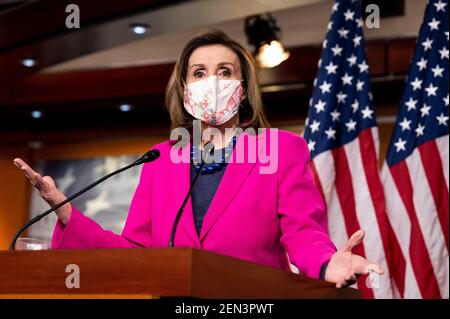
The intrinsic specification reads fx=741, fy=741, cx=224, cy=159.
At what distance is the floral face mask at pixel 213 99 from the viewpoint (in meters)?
2.28

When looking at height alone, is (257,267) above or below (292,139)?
below

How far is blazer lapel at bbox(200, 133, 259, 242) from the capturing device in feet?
6.59

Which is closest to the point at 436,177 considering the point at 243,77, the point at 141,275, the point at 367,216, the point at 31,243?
the point at 367,216

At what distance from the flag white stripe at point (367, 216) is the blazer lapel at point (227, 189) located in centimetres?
153

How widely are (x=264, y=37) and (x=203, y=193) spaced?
9.75ft

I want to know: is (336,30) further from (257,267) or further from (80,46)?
(257,267)

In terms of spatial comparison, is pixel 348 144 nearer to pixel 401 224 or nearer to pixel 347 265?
pixel 401 224

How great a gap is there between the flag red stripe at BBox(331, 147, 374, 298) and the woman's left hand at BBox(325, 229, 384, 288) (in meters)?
1.88

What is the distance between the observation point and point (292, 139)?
2.18 meters

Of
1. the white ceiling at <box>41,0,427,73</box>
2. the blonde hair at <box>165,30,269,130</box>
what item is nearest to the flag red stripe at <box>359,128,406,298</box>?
the white ceiling at <box>41,0,427,73</box>

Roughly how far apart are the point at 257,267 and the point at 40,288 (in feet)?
1.39

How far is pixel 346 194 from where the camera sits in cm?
363

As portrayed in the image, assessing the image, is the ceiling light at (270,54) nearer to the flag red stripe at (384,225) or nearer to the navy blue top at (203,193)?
the flag red stripe at (384,225)
